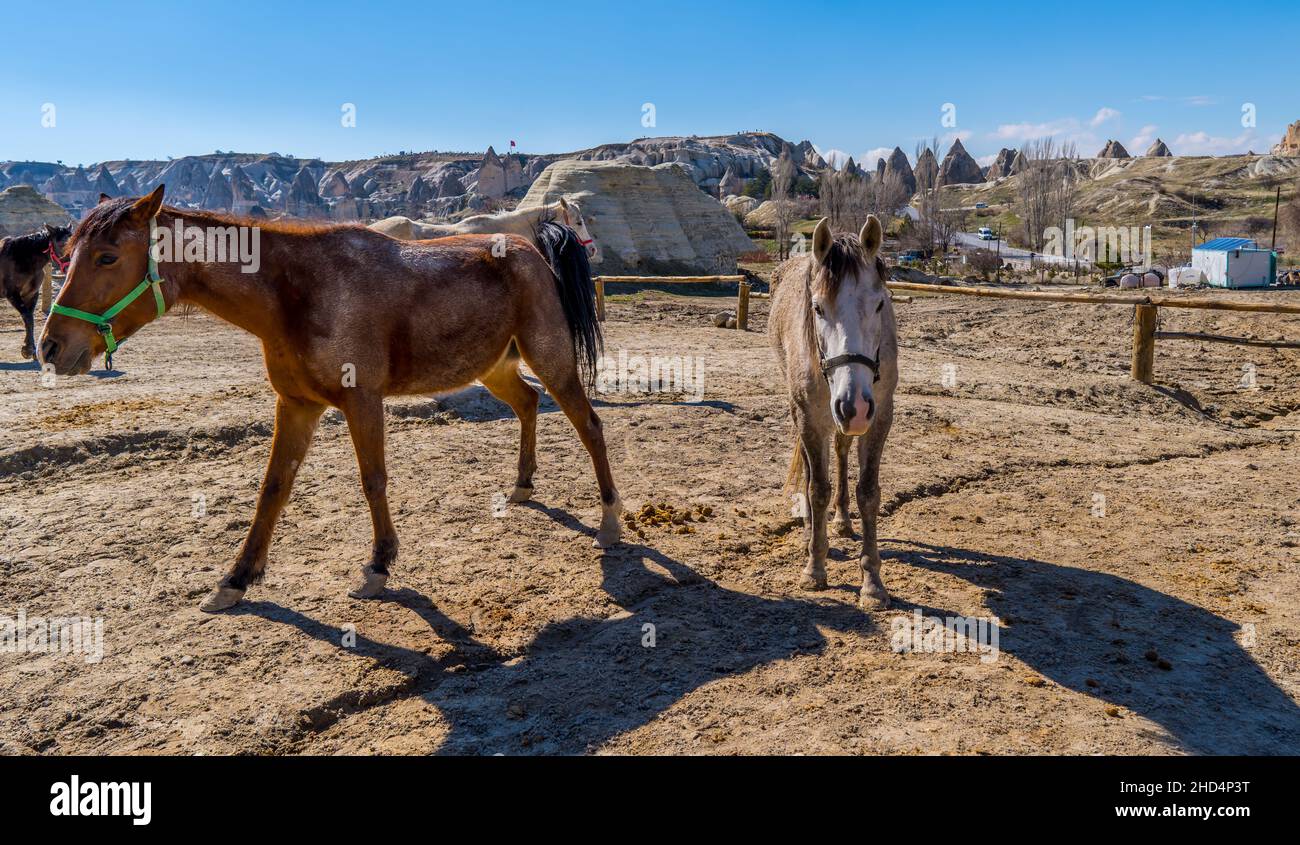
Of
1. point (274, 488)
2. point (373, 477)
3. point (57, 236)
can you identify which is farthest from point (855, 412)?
point (57, 236)

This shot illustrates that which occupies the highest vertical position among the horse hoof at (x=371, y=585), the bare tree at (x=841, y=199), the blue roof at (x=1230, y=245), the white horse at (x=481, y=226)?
the bare tree at (x=841, y=199)

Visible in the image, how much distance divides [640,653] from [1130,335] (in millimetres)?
14235

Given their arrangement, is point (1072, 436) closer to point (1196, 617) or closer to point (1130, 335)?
point (1196, 617)

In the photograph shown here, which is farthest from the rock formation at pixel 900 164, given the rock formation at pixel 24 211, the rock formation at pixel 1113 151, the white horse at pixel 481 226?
the white horse at pixel 481 226

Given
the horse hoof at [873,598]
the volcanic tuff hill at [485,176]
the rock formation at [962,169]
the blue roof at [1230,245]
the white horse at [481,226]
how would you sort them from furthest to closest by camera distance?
1. the rock formation at [962,169]
2. the volcanic tuff hill at [485,176]
3. the blue roof at [1230,245]
4. the white horse at [481,226]
5. the horse hoof at [873,598]

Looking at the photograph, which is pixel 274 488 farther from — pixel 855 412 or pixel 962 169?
pixel 962 169

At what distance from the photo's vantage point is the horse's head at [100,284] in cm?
373

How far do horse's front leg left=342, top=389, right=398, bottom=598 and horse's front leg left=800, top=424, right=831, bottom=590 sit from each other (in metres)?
2.33

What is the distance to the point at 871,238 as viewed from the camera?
3.82 meters

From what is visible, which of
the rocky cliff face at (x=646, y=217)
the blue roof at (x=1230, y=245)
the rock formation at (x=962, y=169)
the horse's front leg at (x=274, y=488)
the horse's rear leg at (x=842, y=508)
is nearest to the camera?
the horse's front leg at (x=274, y=488)

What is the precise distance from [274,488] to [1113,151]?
138 metres

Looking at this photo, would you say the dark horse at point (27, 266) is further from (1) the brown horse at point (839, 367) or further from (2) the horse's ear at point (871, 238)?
(2) the horse's ear at point (871, 238)

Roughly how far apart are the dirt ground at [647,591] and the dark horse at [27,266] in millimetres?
4099
